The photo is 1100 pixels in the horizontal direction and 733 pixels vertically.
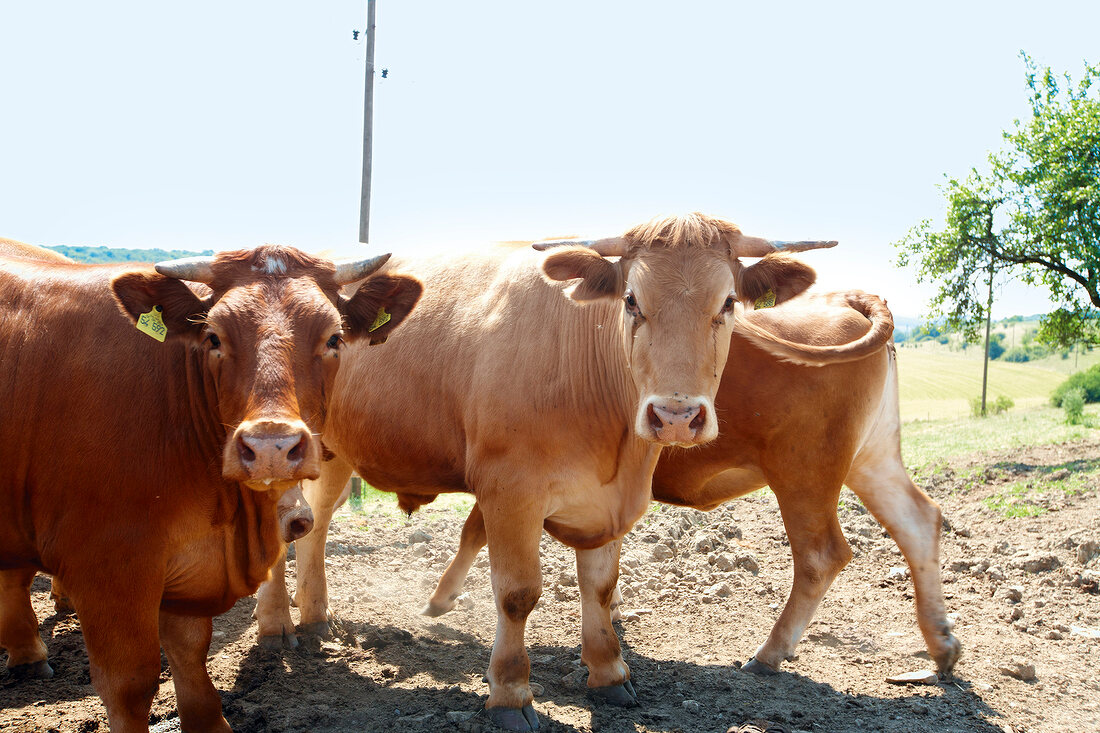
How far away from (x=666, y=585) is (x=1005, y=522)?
464cm

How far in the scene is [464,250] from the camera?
5.64 m

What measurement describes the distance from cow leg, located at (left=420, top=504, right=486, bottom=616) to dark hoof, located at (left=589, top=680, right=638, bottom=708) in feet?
5.95

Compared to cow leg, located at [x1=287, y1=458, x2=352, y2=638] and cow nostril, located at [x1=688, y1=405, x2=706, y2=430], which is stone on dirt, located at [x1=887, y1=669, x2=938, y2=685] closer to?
cow nostril, located at [x1=688, y1=405, x2=706, y2=430]

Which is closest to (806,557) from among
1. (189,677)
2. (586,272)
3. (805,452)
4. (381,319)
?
(805,452)

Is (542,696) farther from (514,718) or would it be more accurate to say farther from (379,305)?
(379,305)

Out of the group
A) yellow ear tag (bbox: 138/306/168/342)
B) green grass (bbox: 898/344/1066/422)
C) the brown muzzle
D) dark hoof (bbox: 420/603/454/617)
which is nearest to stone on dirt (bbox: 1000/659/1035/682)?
dark hoof (bbox: 420/603/454/617)

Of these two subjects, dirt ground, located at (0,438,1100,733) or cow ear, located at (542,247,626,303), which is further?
dirt ground, located at (0,438,1100,733)

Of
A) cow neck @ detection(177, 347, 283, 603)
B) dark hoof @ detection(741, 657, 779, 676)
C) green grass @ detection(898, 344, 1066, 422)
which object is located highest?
cow neck @ detection(177, 347, 283, 603)

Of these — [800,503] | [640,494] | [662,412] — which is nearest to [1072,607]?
[800,503]

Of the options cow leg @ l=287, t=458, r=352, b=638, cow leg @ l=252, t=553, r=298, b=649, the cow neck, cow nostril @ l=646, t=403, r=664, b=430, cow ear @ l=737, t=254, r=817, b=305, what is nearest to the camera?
the cow neck

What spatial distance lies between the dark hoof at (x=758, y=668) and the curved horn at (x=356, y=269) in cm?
359

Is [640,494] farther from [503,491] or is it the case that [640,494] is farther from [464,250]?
[464,250]

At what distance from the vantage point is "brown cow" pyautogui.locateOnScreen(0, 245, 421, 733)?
339 centimetres

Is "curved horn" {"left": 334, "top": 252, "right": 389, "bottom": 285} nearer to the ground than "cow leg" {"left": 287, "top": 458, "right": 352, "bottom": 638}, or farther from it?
farther from it
